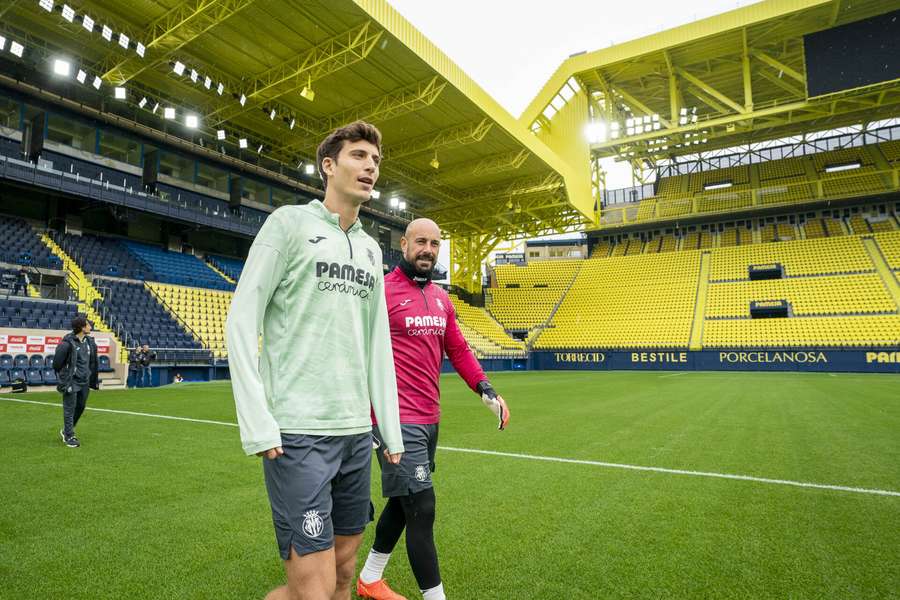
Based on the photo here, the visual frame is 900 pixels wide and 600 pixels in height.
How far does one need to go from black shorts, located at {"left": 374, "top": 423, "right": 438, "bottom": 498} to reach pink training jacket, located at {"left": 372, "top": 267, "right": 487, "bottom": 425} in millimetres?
82

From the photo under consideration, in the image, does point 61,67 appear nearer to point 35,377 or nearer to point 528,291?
point 35,377

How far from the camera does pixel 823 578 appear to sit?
302 cm

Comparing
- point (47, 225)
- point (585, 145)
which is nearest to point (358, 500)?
point (47, 225)

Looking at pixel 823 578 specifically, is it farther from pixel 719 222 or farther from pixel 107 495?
pixel 719 222

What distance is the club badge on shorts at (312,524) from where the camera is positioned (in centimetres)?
178

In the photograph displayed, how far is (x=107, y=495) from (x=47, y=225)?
24.1 metres

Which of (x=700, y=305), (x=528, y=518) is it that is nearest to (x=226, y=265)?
(x=528, y=518)

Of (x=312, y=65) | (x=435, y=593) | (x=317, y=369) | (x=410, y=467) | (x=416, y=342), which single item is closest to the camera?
(x=317, y=369)

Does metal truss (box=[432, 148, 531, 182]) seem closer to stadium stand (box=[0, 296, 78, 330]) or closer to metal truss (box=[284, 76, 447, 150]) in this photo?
metal truss (box=[284, 76, 447, 150])

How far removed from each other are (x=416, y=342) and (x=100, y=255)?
81.6ft

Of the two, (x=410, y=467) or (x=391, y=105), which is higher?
(x=391, y=105)

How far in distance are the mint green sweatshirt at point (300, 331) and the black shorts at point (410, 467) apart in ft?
2.09

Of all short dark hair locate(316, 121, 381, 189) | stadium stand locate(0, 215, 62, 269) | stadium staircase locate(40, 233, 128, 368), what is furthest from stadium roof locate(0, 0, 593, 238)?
short dark hair locate(316, 121, 381, 189)

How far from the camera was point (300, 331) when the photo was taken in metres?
1.95
